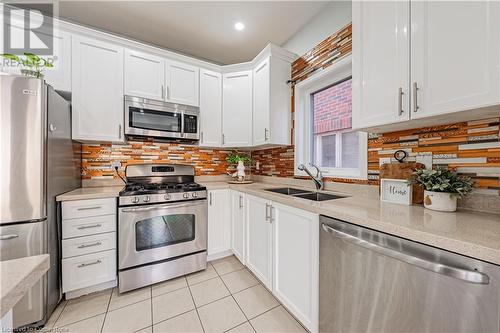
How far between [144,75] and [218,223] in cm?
186

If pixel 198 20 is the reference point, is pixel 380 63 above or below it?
below

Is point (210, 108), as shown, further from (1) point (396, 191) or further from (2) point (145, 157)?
(1) point (396, 191)

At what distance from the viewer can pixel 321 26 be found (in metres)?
2.05

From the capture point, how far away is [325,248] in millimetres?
1161

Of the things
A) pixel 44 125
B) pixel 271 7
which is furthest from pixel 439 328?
pixel 271 7

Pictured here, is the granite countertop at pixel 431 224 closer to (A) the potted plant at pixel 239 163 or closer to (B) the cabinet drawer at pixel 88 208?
(A) the potted plant at pixel 239 163

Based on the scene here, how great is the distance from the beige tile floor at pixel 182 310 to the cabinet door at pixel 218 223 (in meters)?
0.37

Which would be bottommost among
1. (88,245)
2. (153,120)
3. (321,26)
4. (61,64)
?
(88,245)

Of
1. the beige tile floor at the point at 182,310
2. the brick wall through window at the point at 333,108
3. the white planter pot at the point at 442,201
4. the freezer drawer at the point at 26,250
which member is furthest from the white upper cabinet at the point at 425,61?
the freezer drawer at the point at 26,250

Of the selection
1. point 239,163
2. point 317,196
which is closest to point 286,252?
point 317,196

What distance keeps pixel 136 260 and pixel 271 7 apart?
2809 millimetres

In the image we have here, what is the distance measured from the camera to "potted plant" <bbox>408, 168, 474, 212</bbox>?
1.03 meters

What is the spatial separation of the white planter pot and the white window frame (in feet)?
1.80

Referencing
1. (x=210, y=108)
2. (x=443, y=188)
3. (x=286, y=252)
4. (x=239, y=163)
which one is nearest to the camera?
(x=443, y=188)
